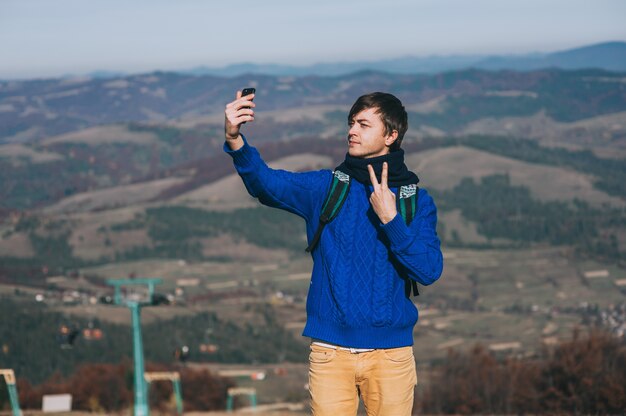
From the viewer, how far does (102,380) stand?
273 ft

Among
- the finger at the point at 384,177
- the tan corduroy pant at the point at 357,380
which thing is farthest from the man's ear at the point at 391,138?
the tan corduroy pant at the point at 357,380

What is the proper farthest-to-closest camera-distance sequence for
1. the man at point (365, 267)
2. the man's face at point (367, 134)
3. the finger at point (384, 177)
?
1. the man's face at point (367, 134)
2. the man at point (365, 267)
3. the finger at point (384, 177)

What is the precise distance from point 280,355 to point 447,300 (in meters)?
48.9

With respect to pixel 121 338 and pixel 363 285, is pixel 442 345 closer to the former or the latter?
pixel 121 338

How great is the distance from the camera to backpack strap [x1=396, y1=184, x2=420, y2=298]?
8.43m

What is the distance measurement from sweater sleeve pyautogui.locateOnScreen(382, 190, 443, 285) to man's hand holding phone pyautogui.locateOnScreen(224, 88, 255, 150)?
1382mm

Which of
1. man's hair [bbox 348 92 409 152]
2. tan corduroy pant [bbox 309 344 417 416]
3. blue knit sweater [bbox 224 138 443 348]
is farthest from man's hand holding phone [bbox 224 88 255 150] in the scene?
tan corduroy pant [bbox 309 344 417 416]

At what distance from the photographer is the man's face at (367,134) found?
338 inches

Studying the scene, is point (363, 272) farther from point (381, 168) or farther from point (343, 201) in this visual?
point (381, 168)

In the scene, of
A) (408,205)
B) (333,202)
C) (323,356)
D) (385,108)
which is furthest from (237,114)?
(323,356)

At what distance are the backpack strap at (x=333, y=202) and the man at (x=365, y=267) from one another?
4 cm

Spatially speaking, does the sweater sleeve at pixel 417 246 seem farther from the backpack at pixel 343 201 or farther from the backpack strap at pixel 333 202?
the backpack strap at pixel 333 202

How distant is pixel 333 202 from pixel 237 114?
1.04 metres

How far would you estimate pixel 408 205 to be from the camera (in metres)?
8.48
